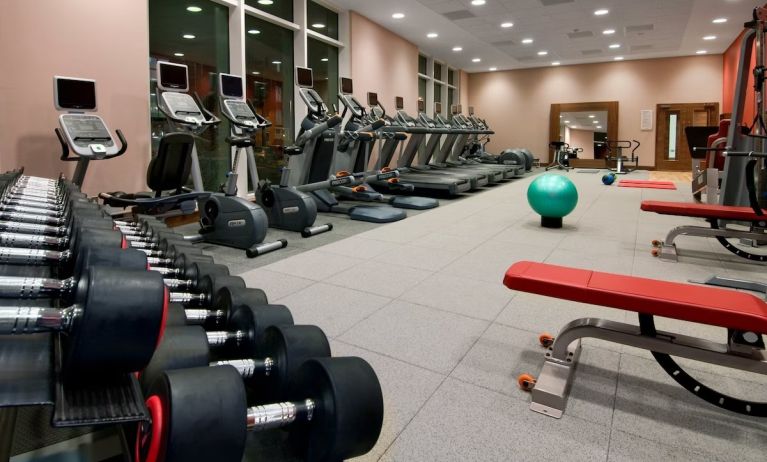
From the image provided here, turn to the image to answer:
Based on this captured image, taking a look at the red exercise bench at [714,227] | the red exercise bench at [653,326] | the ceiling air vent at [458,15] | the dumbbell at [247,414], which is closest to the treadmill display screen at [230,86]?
the red exercise bench at [653,326]

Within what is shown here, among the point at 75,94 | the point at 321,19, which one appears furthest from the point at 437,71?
the point at 75,94

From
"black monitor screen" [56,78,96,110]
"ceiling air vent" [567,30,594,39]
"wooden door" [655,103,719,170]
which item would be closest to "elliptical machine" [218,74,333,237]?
"black monitor screen" [56,78,96,110]

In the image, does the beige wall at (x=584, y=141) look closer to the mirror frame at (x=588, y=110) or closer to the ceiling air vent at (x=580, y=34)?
the mirror frame at (x=588, y=110)

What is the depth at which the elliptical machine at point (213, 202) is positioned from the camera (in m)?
3.92

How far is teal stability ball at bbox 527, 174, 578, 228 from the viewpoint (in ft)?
15.5

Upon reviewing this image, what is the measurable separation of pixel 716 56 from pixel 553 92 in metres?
4.36

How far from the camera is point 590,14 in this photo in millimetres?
9281

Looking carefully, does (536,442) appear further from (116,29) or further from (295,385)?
(116,29)

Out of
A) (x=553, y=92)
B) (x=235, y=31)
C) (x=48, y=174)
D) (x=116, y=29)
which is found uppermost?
(x=553, y=92)

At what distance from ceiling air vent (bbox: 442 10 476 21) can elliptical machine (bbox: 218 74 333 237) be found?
581cm

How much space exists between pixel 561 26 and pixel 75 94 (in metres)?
9.55

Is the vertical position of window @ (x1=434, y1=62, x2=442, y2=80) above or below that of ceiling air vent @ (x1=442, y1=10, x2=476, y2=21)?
above

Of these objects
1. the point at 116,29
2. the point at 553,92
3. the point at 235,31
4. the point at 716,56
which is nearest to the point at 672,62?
the point at 716,56

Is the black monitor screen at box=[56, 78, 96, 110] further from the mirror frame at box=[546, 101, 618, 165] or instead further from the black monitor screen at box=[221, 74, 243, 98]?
the mirror frame at box=[546, 101, 618, 165]
